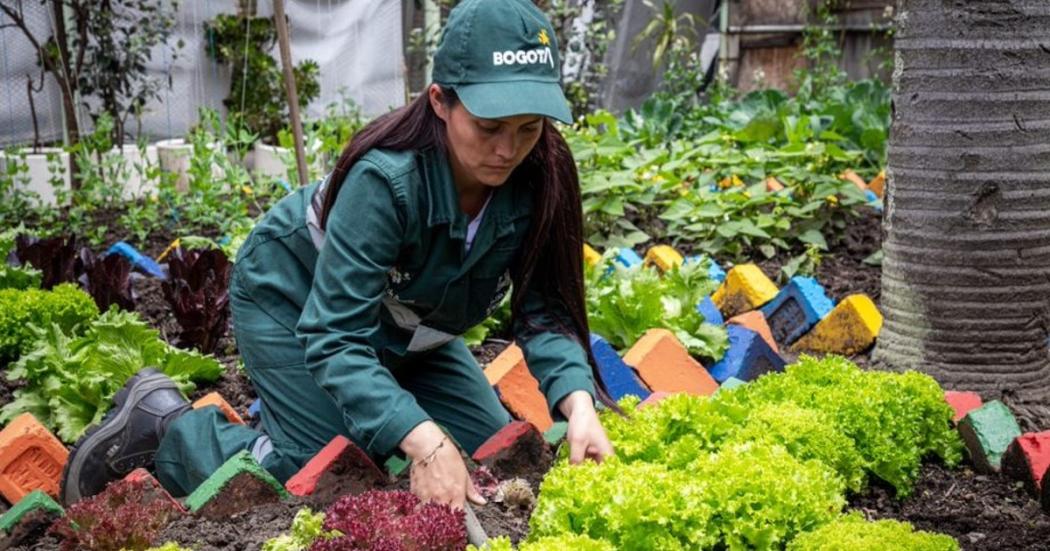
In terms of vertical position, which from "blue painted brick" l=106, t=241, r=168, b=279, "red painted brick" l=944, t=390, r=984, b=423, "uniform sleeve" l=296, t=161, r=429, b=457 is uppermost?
"uniform sleeve" l=296, t=161, r=429, b=457

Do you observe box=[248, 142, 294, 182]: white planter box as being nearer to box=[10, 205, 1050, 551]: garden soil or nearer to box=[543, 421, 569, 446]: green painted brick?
box=[10, 205, 1050, 551]: garden soil

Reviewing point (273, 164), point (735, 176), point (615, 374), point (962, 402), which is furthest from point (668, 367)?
point (273, 164)

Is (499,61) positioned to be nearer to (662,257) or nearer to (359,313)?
(359,313)

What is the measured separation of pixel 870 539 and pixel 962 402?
156 cm

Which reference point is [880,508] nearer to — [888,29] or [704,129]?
[704,129]

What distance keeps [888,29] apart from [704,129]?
3.24 meters

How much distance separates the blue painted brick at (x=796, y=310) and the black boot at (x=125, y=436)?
244cm

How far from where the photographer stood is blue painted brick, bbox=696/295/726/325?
4941 millimetres

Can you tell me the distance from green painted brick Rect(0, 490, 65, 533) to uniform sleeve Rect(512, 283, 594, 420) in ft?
3.74

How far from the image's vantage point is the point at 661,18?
11375mm

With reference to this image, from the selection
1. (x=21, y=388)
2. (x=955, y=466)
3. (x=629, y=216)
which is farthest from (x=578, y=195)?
(x=629, y=216)

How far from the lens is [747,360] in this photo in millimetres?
4457

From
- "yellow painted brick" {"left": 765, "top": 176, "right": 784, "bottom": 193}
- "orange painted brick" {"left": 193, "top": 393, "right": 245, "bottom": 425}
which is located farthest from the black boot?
"yellow painted brick" {"left": 765, "top": 176, "right": 784, "bottom": 193}

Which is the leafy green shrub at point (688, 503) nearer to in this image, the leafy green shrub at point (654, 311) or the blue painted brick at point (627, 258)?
the leafy green shrub at point (654, 311)
